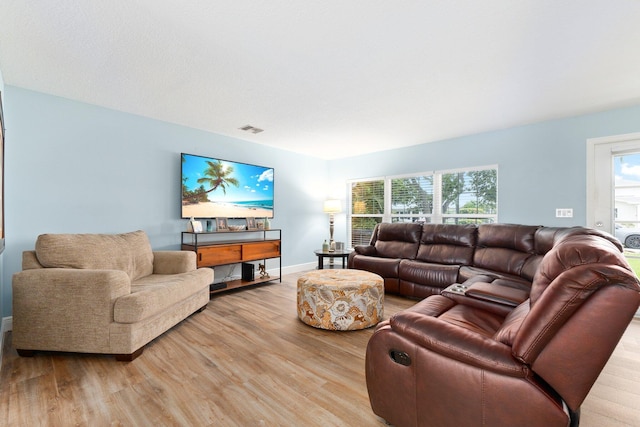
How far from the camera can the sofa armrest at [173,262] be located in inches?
126

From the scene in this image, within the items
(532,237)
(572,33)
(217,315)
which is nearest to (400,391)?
(217,315)

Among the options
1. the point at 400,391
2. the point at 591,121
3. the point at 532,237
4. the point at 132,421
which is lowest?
the point at 132,421

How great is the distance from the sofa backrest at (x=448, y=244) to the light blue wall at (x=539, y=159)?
0.69 metres

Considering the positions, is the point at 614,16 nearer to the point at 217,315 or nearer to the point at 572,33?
the point at 572,33

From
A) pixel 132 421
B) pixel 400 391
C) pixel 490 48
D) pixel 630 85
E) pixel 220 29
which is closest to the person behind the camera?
pixel 400 391

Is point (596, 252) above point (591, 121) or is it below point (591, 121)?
below

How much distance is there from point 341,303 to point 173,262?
76.5 inches

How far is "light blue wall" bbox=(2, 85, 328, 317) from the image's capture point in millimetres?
2801

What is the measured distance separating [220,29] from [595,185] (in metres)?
4.37

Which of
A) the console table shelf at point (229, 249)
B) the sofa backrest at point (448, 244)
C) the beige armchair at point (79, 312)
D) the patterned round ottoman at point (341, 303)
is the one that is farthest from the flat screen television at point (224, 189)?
the sofa backrest at point (448, 244)

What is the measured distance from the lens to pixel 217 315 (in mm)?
3113

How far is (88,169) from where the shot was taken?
126 inches

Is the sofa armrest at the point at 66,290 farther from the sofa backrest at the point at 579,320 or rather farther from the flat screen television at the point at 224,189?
the sofa backrest at the point at 579,320

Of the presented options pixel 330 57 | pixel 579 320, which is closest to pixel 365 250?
pixel 330 57
